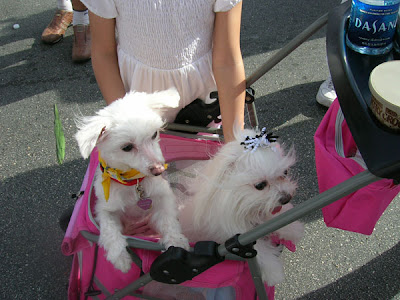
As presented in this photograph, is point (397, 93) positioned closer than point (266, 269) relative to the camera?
Yes

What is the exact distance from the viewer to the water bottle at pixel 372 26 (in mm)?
798

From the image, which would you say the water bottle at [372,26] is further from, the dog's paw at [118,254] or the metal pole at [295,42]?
the dog's paw at [118,254]

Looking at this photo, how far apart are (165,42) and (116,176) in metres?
0.54

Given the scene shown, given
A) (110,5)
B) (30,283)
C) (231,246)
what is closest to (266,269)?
(231,246)

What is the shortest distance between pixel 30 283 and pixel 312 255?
1.36 meters

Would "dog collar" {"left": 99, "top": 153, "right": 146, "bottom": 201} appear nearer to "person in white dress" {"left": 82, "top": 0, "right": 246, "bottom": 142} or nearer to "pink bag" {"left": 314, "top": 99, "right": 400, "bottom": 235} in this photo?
"person in white dress" {"left": 82, "top": 0, "right": 246, "bottom": 142}

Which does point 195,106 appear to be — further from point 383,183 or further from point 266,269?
point 383,183

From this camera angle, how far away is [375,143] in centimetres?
75

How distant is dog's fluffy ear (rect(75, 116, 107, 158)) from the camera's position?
1.05 meters

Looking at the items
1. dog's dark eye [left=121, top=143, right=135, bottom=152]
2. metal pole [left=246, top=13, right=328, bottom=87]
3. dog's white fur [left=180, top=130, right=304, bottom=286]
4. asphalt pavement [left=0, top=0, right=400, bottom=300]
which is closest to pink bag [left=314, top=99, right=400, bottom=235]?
dog's white fur [left=180, top=130, right=304, bottom=286]

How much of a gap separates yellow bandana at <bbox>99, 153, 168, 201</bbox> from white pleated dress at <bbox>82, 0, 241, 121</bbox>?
40 centimetres

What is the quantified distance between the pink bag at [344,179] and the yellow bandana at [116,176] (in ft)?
1.70

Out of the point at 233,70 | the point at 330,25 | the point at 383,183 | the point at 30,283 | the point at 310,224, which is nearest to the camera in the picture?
the point at 383,183

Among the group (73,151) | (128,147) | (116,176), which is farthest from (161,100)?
(73,151)
